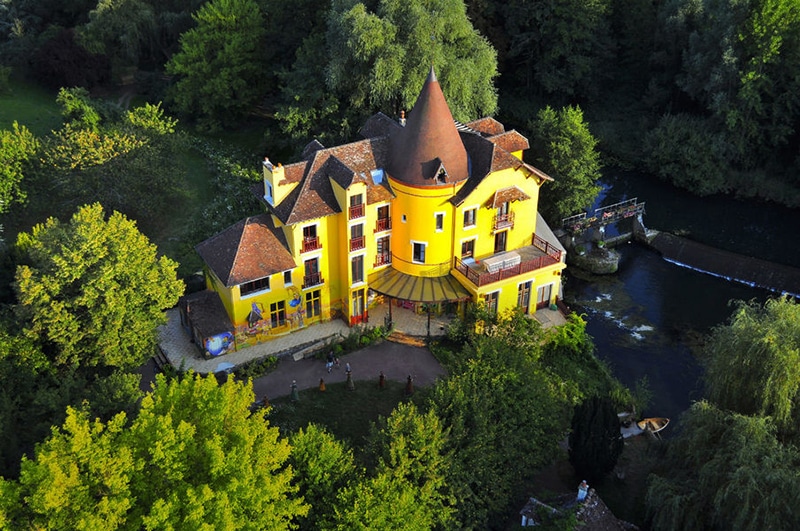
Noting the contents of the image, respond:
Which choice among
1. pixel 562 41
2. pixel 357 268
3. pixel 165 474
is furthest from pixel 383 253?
pixel 562 41

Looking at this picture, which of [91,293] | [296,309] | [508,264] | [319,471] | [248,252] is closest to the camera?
[319,471]

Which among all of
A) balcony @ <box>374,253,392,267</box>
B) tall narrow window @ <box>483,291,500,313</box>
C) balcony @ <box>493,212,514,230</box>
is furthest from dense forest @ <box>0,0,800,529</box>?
balcony @ <box>374,253,392,267</box>

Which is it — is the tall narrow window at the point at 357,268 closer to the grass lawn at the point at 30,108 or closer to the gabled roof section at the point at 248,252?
the gabled roof section at the point at 248,252

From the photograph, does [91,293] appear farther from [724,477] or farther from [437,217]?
[724,477]

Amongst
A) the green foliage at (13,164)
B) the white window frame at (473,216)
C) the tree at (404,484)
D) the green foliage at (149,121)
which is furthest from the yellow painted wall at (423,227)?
the green foliage at (13,164)

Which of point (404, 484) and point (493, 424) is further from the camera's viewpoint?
point (493, 424)

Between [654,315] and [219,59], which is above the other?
[219,59]

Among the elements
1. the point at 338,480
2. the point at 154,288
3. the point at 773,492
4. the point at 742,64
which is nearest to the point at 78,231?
the point at 154,288
